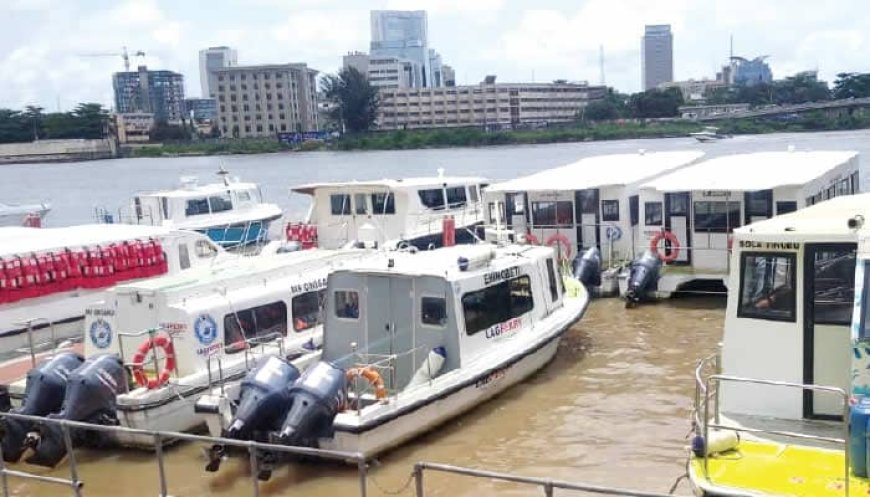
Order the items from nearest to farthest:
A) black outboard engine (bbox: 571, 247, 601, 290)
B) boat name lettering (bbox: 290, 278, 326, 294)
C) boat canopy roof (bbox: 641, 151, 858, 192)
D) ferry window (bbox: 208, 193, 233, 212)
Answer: boat name lettering (bbox: 290, 278, 326, 294), boat canopy roof (bbox: 641, 151, 858, 192), black outboard engine (bbox: 571, 247, 601, 290), ferry window (bbox: 208, 193, 233, 212)

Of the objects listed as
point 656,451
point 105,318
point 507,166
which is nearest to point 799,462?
point 656,451

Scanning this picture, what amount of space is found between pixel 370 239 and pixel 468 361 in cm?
1173

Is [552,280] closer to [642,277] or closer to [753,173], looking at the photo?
[642,277]

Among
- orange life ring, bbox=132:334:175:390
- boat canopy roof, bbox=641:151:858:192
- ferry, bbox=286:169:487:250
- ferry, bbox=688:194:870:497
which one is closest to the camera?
ferry, bbox=688:194:870:497

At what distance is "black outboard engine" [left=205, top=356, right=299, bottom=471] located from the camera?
11648mm

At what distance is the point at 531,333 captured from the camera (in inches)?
618

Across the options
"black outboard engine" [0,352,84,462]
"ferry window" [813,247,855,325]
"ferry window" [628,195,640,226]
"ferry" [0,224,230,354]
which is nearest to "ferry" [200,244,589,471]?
"black outboard engine" [0,352,84,462]

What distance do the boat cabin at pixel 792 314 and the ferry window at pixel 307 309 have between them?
27.2 ft

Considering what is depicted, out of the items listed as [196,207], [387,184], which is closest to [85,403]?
[387,184]

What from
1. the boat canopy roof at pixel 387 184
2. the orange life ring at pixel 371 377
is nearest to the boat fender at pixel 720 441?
the orange life ring at pixel 371 377

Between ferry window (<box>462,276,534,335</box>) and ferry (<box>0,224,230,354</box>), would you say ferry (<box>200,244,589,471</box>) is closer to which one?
ferry window (<box>462,276,534,335</box>)

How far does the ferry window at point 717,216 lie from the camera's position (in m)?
21.2

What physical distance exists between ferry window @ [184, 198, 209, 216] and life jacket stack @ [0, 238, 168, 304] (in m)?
9.68

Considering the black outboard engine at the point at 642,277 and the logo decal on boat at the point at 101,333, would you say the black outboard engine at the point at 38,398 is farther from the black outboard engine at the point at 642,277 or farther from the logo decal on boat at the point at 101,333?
the black outboard engine at the point at 642,277
